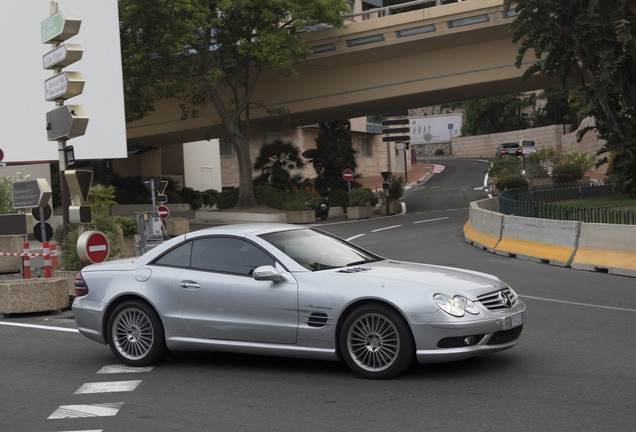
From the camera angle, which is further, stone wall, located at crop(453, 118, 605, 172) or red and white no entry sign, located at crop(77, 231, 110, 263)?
stone wall, located at crop(453, 118, 605, 172)

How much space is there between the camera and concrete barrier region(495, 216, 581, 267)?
18000 mm

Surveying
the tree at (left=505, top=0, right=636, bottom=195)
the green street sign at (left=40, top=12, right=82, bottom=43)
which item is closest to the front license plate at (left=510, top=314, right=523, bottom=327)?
the green street sign at (left=40, top=12, right=82, bottom=43)

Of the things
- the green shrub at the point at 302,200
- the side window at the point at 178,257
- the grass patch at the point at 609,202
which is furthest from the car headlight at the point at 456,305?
the green shrub at the point at 302,200

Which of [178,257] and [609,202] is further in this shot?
[609,202]

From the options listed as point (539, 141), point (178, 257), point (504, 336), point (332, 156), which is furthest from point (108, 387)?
point (539, 141)

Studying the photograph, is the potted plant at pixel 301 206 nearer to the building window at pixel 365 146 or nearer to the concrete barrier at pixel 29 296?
the concrete barrier at pixel 29 296

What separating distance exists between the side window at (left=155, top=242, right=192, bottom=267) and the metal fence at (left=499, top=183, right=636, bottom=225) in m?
12.4

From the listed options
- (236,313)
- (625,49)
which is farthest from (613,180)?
(236,313)

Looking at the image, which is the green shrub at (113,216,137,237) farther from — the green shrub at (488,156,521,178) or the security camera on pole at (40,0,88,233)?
the green shrub at (488,156,521,178)

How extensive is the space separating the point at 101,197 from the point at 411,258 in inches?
515

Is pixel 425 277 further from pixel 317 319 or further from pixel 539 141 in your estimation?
pixel 539 141

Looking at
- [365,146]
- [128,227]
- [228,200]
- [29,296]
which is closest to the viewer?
[29,296]

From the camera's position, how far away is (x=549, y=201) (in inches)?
1246

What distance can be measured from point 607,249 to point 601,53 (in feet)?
42.7
